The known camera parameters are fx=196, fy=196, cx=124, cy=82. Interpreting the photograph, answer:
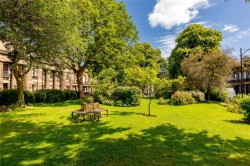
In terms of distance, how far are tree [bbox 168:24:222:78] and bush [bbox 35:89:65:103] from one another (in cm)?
2522

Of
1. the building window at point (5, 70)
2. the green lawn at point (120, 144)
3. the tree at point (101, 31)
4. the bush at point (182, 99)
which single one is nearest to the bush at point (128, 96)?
the bush at point (182, 99)

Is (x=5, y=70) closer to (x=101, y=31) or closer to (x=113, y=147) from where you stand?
(x=101, y=31)

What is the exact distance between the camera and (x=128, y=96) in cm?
2314

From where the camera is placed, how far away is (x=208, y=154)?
282 inches

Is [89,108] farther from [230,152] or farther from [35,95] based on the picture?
[35,95]

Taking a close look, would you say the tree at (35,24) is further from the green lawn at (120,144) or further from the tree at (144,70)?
the tree at (144,70)

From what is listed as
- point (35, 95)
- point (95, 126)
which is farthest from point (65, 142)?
point (35, 95)

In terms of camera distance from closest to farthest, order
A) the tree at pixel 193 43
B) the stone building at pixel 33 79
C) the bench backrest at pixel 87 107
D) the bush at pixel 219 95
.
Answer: the bench backrest at pixel 87 107, the bush at pixel 219 95, the stone building at pixel 33 79, the tree at pixel 193 43

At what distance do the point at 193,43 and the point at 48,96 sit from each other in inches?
1253

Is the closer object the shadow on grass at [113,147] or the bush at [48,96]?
the shadow on grass at [113,147]

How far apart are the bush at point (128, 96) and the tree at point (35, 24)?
39.5ft

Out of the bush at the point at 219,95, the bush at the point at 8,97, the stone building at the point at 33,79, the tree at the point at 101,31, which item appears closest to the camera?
the bush at the point at 8,97

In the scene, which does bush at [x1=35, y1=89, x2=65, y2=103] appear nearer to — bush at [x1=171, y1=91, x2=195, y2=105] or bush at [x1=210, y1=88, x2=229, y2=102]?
bush at [x1=171, y1=91, x2=195, y2=105]

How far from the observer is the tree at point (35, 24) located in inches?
371
